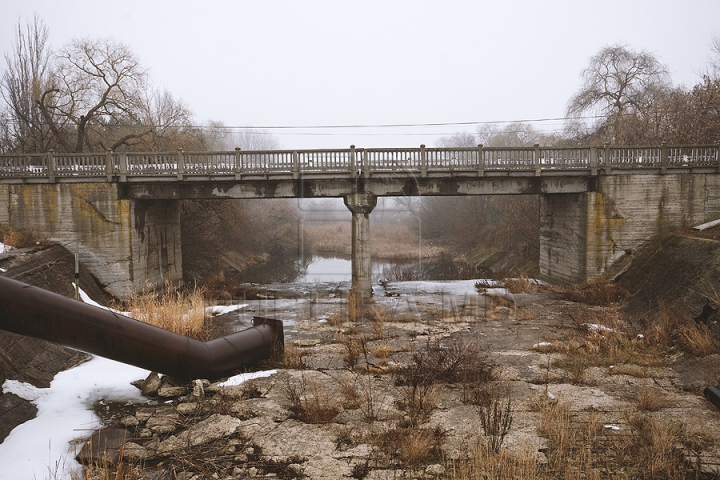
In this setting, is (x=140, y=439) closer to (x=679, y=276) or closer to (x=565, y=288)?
(x=679, y=276)

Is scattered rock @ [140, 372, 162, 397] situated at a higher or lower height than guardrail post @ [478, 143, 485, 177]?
lower

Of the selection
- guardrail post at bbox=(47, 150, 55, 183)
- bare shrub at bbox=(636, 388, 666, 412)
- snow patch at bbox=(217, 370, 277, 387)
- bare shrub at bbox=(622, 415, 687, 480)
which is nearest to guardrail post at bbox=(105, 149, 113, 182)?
guardrail post at bbox=(47, 150, 55, 183)

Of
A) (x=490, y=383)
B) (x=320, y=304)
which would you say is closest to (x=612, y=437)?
(x=490, y=383)

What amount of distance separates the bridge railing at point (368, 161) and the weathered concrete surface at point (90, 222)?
0.66 metres

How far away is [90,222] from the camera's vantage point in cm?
1905

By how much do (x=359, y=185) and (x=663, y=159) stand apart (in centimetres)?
1218

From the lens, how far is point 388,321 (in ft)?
50.0

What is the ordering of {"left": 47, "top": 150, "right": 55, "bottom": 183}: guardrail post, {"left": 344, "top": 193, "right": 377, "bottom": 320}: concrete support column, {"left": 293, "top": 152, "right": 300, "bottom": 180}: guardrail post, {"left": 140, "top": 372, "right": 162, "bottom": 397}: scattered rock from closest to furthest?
1. {"left": 140, "top": 372, "right": 162, "bottom": 397}: scattered rock
2. {"left": 47, "top": 150, "right": 55, "bottom": 183}: guardrail post
3. {"left": 293, "top": 152, "right": 300, "bottom": 180}: guardrail post
4. {"left": 344, "top": 193, "right": 377, "bottom": 320}: concrete support column

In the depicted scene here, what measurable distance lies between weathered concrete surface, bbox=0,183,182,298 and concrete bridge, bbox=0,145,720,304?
0.04 metres

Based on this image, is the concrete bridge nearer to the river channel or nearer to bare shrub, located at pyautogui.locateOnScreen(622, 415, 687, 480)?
the river channel

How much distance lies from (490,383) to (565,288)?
44.1ft

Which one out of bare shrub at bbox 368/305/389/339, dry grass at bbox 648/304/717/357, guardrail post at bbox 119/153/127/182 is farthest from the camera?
guardrail post at bbox 119/153/127/182

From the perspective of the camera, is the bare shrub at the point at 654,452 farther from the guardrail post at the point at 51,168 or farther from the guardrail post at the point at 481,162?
the guardrail post at the point at 51,168

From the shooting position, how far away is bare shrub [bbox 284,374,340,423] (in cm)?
728
